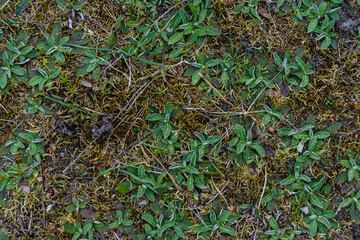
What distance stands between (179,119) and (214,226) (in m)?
1.09

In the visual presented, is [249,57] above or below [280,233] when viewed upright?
above

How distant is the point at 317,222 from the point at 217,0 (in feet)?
7.94

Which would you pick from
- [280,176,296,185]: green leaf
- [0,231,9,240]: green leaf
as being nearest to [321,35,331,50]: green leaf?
[280,176,296,185]: green leaf

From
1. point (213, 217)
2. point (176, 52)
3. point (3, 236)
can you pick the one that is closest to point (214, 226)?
point (213, 217)

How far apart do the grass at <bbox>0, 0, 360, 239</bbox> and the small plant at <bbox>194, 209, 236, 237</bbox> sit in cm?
2

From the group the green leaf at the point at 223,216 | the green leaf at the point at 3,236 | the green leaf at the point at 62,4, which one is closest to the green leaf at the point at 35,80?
the green leaf at the point at 62,4

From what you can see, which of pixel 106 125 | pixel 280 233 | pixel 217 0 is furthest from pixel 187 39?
pixel 280 233

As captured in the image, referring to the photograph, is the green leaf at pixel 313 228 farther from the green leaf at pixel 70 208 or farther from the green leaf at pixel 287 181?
the green leaf at pixel 70 208

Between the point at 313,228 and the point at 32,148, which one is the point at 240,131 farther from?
the point at 32,148

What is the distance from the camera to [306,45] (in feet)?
9.10

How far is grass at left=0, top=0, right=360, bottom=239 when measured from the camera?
265cm

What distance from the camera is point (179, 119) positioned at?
8.91 feet

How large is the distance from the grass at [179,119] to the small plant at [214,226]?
0.07 feet

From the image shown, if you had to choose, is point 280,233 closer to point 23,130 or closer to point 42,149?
point 42,149
